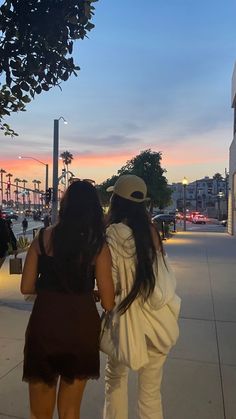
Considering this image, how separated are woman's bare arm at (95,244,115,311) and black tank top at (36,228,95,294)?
58 mm

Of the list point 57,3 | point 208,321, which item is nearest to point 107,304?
point 57,3

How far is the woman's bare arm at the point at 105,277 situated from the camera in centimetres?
244

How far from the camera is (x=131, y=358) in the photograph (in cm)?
254

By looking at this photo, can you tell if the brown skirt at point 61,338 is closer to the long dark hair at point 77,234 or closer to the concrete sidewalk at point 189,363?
the long dark hair at point 77,234

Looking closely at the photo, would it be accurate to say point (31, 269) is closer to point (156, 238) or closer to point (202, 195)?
point (156, 238)

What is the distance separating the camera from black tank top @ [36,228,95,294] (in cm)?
236

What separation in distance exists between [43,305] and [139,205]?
0.83 meters

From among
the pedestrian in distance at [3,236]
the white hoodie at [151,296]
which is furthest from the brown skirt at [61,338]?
the pedestrian in distance at [3,236]

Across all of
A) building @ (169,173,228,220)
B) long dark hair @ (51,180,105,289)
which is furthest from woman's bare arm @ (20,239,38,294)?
building @ (169,173,228,220)

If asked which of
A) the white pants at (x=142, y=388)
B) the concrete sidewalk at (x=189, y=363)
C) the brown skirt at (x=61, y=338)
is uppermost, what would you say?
the brown skirt at (x=61, y=338)

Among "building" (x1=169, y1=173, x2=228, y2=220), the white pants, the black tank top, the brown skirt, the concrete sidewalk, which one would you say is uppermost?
"building" (x1=169, y1=173, x2=228, y2=220)

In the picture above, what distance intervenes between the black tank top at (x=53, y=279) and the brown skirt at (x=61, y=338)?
34 mm

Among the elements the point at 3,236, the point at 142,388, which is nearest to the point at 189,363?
the point at 142,388

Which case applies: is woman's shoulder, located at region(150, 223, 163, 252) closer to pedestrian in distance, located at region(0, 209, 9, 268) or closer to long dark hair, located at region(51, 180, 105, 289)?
long dark hair, located at region(51, 180, 105, 289)
